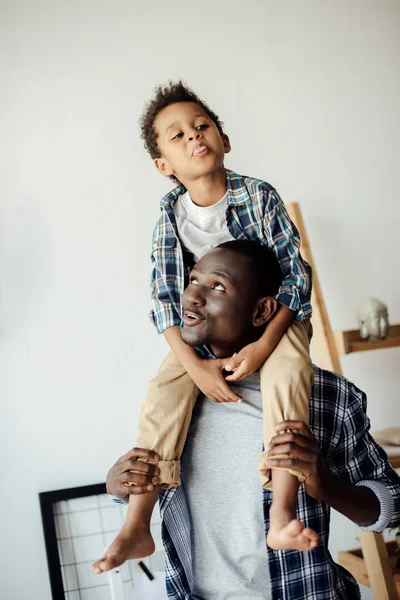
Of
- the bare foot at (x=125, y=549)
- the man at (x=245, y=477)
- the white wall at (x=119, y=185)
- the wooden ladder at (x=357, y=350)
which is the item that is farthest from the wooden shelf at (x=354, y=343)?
the bare foot at (x=125, y=549)

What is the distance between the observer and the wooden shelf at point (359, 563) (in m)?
2.29

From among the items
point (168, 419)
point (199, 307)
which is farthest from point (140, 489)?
point (199, 307)

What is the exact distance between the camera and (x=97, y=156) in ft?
8.16

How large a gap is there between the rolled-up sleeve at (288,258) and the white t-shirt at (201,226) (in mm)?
87

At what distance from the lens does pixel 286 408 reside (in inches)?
52.2

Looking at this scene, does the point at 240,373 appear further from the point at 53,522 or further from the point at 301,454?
the point at 53,522

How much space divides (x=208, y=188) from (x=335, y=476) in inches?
24.4

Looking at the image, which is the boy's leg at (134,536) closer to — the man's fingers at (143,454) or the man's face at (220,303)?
the man's fingers at (143,454)

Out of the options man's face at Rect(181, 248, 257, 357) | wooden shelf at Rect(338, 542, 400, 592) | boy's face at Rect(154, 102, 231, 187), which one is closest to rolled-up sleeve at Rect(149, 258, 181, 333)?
man's face at Rect(181, 248, 257, 357)

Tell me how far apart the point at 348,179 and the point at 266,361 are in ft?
4.79

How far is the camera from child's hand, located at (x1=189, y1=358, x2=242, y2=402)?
4.63 ft

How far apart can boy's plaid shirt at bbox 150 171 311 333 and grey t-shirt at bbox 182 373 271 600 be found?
18 centimetres

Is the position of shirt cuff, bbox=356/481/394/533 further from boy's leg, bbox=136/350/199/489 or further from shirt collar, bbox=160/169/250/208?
shirt collar, bbox=160/169/250/208

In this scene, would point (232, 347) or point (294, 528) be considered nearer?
point (294, 528)
